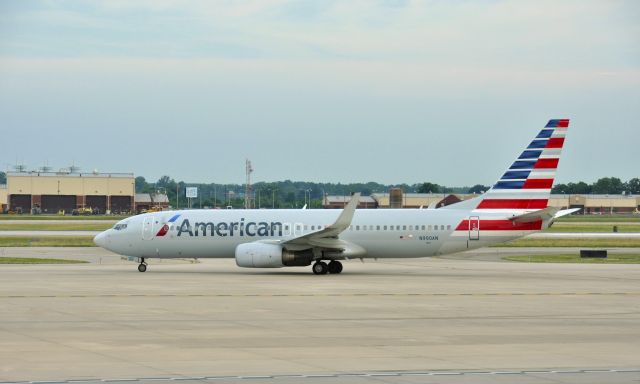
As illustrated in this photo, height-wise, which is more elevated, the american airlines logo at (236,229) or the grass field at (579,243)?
the american airlines logo at (236,229)

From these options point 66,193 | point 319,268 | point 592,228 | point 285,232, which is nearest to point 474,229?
point 319,268

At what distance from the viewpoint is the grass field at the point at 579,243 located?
71.8m

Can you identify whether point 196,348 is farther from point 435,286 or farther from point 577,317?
point 435,286

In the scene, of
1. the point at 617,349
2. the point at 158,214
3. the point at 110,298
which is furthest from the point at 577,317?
the point at 158,214

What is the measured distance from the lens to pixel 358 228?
1763 inches

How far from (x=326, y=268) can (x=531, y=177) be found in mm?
9543

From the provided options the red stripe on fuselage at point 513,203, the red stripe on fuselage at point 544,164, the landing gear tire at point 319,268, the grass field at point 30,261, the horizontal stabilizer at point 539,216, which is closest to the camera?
the horizontal stabilizer at point 539,216

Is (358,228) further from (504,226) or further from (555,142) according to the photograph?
(555,142)

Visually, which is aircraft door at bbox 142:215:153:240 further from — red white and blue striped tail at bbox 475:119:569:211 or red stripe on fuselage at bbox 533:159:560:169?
red stripe on fuselage at bbox 533:159:560:169

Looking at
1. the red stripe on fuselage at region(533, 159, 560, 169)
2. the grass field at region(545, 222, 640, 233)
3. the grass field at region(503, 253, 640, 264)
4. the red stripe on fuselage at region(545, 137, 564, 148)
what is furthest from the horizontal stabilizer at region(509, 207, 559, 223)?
the grass field at region(545, 222, 640, 233)

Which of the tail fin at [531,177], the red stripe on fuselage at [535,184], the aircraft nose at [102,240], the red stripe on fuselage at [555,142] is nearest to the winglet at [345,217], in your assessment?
the tail fin at [531,177]

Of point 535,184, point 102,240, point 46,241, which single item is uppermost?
point 535,184

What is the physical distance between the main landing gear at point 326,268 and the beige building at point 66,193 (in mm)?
141469

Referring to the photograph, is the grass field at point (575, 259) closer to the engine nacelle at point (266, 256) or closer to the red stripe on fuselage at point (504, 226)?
the red stripe on fuselage at point (504, 226)
